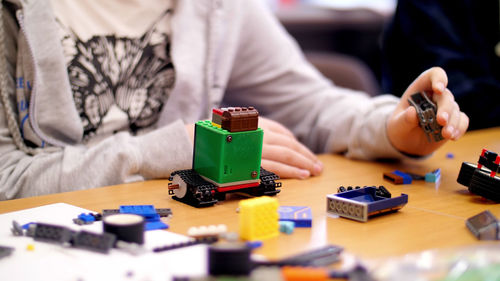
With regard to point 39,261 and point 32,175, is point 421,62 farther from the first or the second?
point 39,261

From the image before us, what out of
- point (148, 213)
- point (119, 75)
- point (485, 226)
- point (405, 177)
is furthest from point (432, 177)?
point (119, 75)

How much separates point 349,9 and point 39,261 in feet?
9.51

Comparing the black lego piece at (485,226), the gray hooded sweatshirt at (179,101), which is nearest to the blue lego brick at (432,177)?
the gray hooded sweatshirt at (179,101)

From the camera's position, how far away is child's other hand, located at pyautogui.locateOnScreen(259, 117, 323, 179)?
936 millimetres

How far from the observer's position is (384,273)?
517mm

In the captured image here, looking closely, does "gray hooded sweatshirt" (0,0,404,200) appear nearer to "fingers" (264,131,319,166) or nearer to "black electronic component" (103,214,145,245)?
"fingers" (264,131,319,166)

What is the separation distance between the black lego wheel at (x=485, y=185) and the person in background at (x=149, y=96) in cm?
9

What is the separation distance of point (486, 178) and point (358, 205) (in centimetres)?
25

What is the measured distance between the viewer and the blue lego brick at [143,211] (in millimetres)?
705

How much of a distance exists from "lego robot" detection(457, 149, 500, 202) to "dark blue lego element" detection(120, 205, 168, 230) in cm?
48

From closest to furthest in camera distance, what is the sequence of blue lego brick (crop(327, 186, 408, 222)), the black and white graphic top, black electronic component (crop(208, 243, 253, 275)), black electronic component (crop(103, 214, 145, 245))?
black electronic component (crop(208, 243, 253, 275)) < black electronic component (crop(103, 214, 145, 245)) < blue lego brick (crop(327, 186, 408, 222)) < the black and white graphic top

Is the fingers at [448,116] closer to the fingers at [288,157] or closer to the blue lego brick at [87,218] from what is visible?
the fingers at [288,157]

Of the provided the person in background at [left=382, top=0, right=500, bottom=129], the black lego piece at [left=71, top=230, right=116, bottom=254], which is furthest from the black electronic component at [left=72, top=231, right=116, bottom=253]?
the person in background at [left=382, top=0, right=500, bottom=129]

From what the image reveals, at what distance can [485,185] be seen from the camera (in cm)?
83
